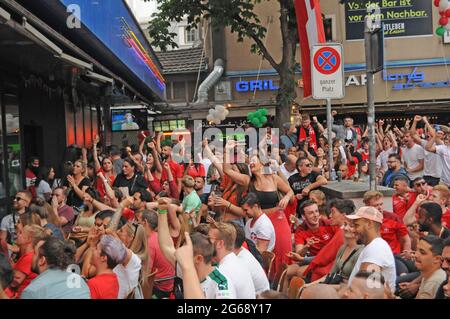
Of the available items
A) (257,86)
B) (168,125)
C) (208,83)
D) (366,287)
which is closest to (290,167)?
(366,287)

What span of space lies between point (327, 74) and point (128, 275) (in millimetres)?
4643

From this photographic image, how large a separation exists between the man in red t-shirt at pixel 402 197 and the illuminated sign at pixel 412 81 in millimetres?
17241

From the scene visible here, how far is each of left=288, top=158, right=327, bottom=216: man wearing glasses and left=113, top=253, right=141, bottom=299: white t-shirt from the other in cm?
448

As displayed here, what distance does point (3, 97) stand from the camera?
9836 mm

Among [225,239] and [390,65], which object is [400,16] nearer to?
[390,65]

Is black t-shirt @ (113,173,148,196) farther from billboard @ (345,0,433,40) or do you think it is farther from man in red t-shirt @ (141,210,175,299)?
billboard @ (345,0,433,40)

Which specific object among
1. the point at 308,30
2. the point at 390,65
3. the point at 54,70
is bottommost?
the point at 54,70

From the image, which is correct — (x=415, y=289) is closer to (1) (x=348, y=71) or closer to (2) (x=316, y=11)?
(2) (x=316, y=11)

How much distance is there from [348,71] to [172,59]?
8.39 meters

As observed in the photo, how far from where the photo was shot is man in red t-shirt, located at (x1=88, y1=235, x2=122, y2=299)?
13.3ft

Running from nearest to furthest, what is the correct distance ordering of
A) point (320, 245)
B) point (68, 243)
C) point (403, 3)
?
point (68, 243), point (320, 245), point (403, 3)

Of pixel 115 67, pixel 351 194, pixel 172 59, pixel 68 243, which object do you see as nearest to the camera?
pixel 68 243

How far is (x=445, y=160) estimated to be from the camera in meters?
10.4

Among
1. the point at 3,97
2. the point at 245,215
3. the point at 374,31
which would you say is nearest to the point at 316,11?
the point at 374,31
